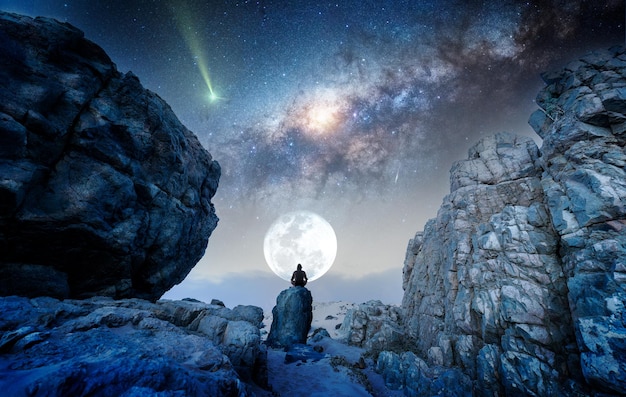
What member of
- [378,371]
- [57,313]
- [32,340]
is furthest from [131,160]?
[378,371]

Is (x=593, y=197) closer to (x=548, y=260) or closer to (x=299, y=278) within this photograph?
(x=548, y=260)

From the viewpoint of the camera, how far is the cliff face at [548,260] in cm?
1395

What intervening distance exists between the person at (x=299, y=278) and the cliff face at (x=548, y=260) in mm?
14991

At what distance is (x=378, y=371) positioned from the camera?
68.3 feet

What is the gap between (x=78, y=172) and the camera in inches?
655

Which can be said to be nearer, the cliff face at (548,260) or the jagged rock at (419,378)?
the cliff face at (548,260)

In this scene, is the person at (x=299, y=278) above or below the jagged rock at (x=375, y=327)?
above

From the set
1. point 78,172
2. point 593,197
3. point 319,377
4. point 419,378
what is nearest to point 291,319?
point 319,377

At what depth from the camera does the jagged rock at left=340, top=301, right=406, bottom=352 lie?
89.1 feet

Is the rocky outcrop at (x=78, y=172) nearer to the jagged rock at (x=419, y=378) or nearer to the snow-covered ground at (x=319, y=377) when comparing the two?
the snow-covered ground at (x=319, y=377)

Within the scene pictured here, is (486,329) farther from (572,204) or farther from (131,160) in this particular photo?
(131,160)

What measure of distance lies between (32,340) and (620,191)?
104ft

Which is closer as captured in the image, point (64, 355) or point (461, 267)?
point (64, 355)

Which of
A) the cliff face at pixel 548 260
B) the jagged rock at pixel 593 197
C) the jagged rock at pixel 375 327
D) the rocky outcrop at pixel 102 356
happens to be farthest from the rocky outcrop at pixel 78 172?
the jagged rock at pixel 593 197
